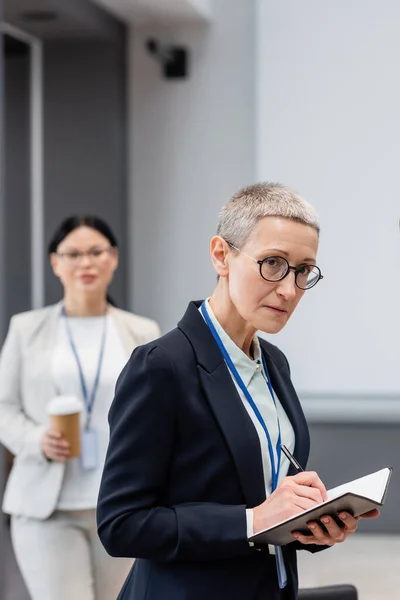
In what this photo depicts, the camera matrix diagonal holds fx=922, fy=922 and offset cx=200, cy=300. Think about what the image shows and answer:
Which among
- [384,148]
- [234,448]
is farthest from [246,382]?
[384,148]

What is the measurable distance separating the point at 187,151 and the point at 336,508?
4656 mm

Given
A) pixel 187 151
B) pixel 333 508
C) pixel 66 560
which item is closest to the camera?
pixel 333 508

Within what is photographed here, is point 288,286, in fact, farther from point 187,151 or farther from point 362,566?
point 187,151

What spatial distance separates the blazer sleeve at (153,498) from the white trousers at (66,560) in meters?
1.60

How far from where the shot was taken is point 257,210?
5.65 feet

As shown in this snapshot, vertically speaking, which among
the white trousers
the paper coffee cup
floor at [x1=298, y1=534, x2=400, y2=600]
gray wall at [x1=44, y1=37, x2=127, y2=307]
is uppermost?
gray wall at [x1=44, y1=37, x2=127, y2=307]

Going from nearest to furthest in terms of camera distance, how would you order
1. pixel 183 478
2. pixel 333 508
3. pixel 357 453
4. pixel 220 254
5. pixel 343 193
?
1. pixel 333 508
2. pixel 183 478
3. pixel 220 254
4. pixel 343 193
5. pixel 357 453

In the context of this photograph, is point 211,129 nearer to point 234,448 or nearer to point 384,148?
point 384,148

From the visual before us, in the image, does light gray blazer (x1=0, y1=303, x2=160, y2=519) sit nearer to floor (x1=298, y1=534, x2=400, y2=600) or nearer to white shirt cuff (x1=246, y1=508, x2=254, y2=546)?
white shirt cuff (x1=246, y1=508, x2=254, y2=546)

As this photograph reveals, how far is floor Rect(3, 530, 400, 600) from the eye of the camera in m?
4.64

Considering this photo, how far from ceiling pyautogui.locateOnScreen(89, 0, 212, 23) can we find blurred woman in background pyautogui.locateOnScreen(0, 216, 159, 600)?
2.26 meters

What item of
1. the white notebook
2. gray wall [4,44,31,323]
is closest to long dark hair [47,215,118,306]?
the white notebook

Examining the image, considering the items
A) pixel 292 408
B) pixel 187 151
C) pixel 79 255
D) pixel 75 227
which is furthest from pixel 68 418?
pixel 187 151

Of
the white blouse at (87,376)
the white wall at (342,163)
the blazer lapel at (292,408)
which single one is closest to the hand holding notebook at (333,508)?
the blazer lapel at (292,408)
